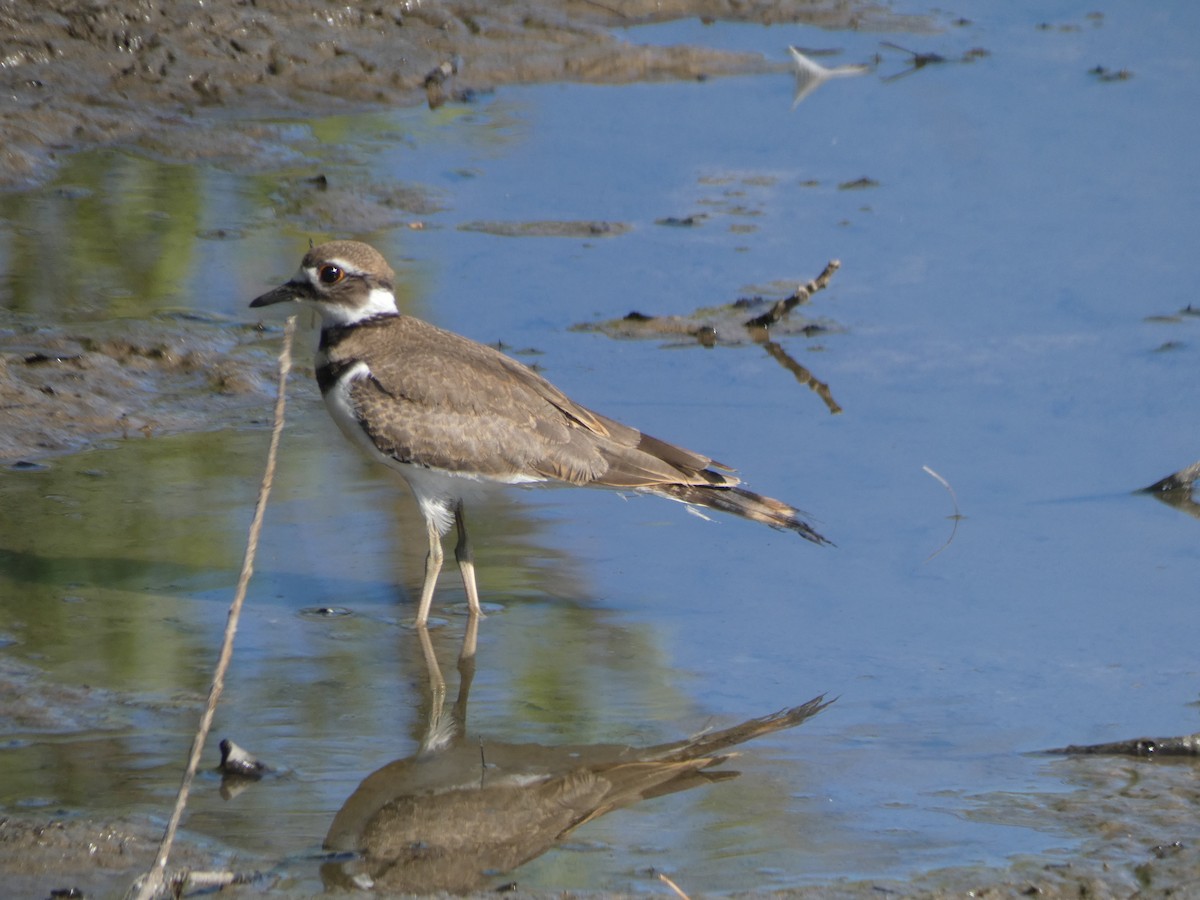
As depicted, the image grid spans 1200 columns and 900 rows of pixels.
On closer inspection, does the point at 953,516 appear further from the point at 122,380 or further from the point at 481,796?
the point at 122,380

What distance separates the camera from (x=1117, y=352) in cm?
823

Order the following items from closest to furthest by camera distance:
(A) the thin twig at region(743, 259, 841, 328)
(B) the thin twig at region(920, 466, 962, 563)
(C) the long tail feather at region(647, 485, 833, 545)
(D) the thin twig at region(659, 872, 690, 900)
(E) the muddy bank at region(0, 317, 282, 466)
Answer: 1. (D) the thin twig at region(659, 872, 690, 900)
2. (C) the long tail feather at region(647, 485, 833, 545)
3. (B) the thin twig at region(920, 466, 962, 563)
4. (E) the muddy bank at region(0, 317, 282, 466)
5. (A) the thin twig at region(743, 259, 841, 328)

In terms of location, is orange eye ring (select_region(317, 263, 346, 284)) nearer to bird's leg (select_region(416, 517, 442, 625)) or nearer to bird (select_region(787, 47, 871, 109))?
bird's leg (select_region(416, 517, 442, 625))

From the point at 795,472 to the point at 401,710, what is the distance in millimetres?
2323

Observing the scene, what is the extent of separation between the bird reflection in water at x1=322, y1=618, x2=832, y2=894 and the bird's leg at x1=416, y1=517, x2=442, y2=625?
2.13 ft

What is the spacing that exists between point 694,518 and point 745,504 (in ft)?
2.28

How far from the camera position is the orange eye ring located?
21.6ft

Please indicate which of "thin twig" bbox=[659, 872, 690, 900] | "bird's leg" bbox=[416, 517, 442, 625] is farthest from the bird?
"thin twig" bbox=[659, 872, 690, 900]

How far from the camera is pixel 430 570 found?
20.3 feet

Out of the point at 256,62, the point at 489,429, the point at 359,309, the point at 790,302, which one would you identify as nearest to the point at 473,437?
the point at 489,429

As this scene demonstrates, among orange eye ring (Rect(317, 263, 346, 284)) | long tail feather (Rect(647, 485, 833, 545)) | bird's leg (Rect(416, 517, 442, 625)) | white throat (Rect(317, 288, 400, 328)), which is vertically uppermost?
orange eye ring (Rect(317, 263, 346, 284))

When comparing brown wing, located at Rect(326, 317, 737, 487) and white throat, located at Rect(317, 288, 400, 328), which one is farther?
white throat, located at Rect(317, 288, 400, 328)

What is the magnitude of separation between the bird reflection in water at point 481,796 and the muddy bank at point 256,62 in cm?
613

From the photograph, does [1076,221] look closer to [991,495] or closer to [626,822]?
[991,495]
